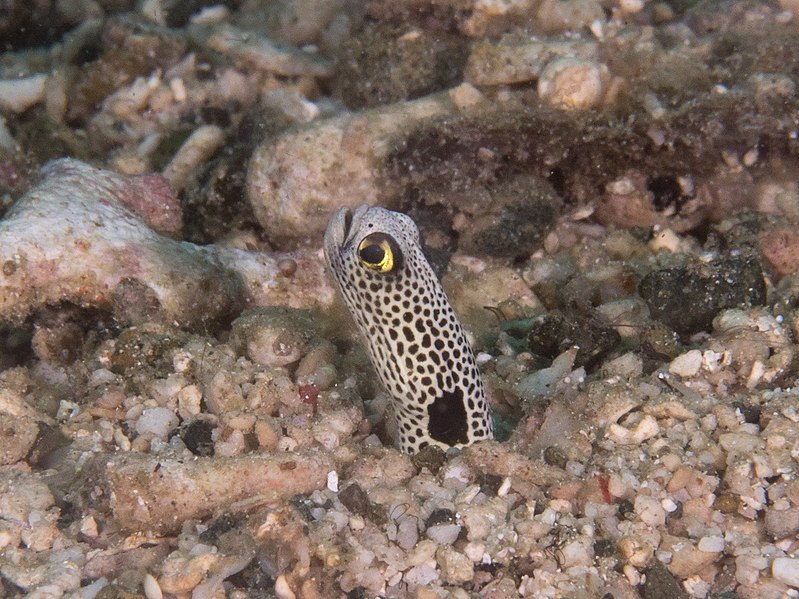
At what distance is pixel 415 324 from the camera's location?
358cm

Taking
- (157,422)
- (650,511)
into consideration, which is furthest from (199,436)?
(650,511)

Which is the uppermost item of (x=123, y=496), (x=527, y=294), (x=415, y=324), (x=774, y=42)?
(x=774, y=42)

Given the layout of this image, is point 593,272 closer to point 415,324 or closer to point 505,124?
point 505,124

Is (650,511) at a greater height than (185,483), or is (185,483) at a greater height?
(185,483)

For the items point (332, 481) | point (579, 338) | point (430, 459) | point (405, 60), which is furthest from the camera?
point (405, 60)

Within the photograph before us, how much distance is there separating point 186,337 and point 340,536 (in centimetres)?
208

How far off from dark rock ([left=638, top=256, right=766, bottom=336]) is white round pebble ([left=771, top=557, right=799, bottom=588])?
196 centimetres

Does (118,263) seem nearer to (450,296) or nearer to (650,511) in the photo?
(450,296)

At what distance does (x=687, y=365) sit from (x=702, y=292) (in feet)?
2.65

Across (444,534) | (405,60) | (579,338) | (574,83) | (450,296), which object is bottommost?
(450,296)

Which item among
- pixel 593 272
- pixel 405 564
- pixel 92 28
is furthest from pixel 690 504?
pixel 92 28

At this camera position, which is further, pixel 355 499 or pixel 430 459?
pixel 430 459

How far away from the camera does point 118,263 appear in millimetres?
4793

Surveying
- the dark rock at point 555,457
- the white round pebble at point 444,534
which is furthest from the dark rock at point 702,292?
the white round pebble at point 444,534
